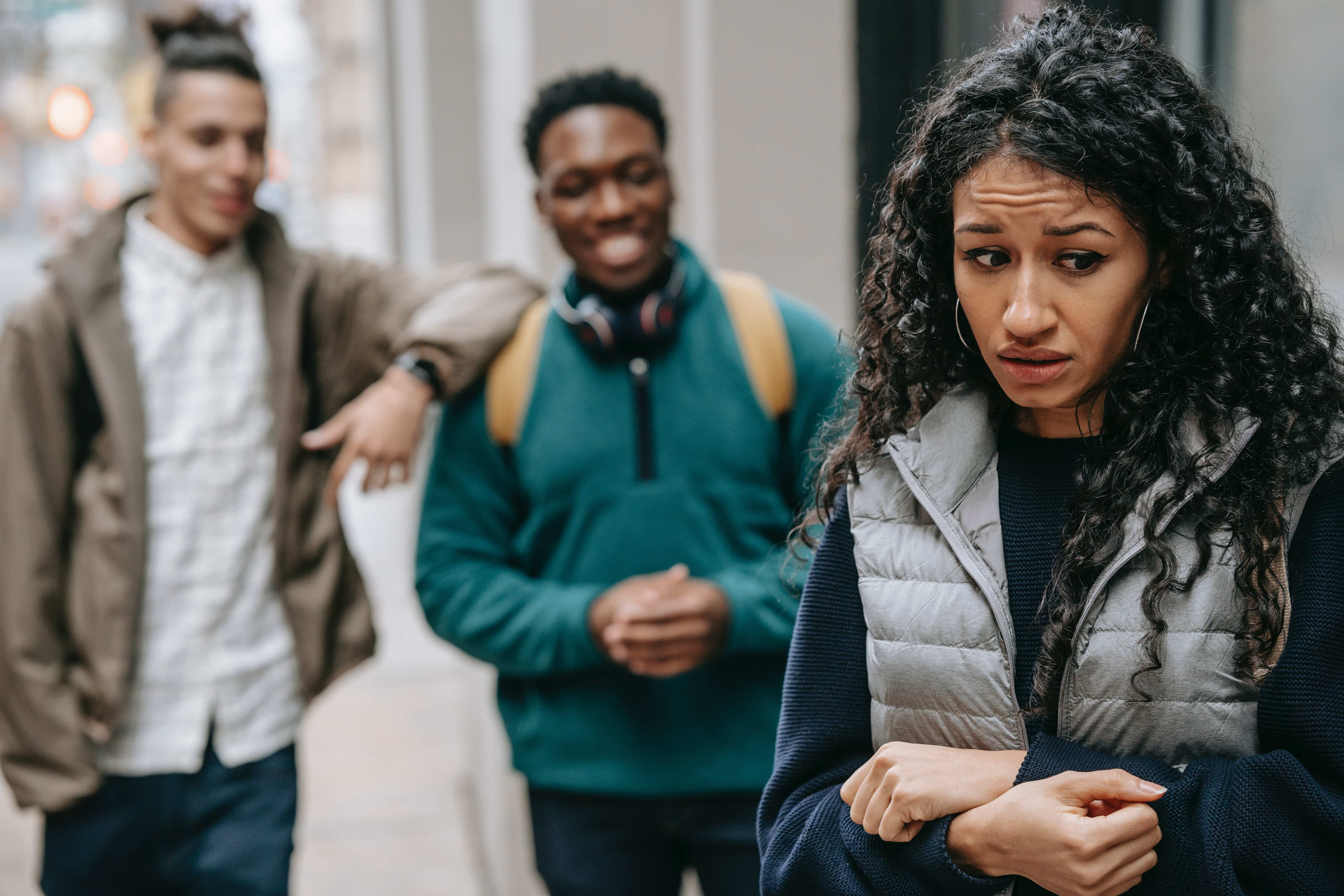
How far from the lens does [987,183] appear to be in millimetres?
1499

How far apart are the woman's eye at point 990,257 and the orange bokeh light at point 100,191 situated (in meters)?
45.2

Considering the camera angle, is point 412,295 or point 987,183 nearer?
point 987,183

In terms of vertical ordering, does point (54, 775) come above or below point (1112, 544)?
below

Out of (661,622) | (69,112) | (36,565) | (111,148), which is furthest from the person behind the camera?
(111,148)

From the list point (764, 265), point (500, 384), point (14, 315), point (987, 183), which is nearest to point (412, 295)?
point (500, 384)

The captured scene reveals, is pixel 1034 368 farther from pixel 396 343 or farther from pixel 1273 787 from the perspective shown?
pixel 396 343

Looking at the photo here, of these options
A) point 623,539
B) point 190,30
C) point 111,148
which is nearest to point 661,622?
point 623,539

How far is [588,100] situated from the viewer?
271 centimetres

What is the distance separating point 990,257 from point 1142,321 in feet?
0.60

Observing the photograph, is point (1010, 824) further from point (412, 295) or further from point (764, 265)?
point (764, 265)

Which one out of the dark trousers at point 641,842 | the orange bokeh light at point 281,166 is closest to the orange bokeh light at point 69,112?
the orange bokeh light at point 281,166

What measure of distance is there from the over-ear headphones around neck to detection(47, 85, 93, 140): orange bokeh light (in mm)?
30939

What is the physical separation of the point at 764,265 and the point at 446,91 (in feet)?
13.3

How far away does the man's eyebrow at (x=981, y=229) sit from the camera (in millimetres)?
1493
